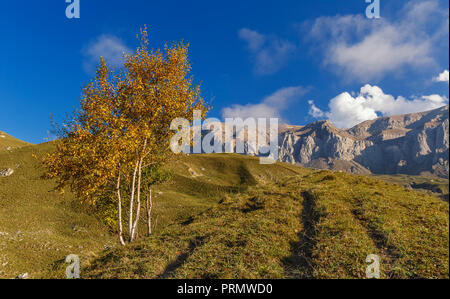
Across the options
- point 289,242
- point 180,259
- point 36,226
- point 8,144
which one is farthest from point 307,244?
point 8,144

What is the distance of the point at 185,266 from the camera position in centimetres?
1205

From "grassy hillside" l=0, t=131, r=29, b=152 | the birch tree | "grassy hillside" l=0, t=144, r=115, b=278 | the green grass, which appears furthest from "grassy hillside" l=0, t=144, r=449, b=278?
"grassy hillside" l=0, t=131, r=29, b=152

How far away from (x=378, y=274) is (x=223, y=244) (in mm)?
8540

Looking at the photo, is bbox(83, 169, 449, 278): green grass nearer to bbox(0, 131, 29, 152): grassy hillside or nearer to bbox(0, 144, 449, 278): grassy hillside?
bbox(0, 144, 449, 278): grassy hillside

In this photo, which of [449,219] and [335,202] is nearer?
[449,219]

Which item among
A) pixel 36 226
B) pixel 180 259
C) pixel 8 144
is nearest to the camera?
pixel 180 259

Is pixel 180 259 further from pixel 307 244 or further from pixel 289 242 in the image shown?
pixel 307 244

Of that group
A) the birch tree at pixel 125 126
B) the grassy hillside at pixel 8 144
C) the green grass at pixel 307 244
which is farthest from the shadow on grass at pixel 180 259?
the grassy hillside at pixel 8 144

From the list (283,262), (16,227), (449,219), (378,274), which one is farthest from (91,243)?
(449,219)
